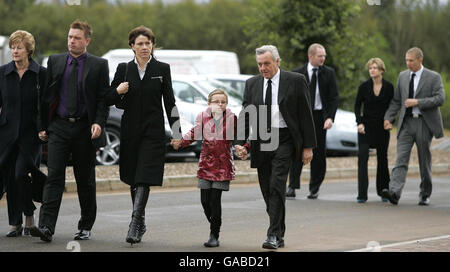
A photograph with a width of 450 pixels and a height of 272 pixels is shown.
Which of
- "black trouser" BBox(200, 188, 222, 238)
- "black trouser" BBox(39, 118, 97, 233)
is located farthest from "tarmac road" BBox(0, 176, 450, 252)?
"black trouser" BBox(39, 118, 97, 233)

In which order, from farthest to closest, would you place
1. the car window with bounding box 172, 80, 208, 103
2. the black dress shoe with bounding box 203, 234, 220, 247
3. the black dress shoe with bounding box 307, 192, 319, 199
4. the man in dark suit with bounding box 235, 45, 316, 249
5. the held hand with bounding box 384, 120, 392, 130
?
the car window with bounding box 172, 80, 208, 103
the black dress shoe with bounding box 307, 192, 319, 199
the held hand with bounding box 384, 120, 392, 130
the black dress shoe with bounding box 203, 234, 220, 247
the man in dark suit with bounding box 235, 45, 316, 249

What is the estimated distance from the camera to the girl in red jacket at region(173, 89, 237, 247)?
30.3 ft

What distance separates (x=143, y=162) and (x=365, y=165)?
5320 millimetres

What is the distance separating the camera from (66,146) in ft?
31.1

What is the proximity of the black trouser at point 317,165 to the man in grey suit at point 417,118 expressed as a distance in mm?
1123

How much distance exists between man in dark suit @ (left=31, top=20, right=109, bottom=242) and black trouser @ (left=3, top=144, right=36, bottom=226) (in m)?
0.43

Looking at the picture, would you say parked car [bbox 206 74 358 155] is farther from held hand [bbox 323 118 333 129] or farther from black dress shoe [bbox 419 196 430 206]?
black dress shoe [bbox 419 196 430 206]

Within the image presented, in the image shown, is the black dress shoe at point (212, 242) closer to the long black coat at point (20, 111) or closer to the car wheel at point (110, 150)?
the long black coat at point (20, 111)

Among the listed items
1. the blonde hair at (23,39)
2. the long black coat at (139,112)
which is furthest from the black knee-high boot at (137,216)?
the blonde hair at (23,39)

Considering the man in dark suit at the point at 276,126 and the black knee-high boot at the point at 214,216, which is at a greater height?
the man in dark suit at the point at 276,126

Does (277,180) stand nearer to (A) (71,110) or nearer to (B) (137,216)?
(B) (137,216)

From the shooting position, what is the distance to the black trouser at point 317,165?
14.0 meters

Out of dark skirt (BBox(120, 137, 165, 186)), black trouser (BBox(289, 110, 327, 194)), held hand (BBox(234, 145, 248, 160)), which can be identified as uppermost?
held hand (BBox(234, 145, 248, 160))

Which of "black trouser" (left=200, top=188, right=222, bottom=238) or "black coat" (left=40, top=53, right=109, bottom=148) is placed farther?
"black coat" (left=40, top=53, right=109, bottom=148)
